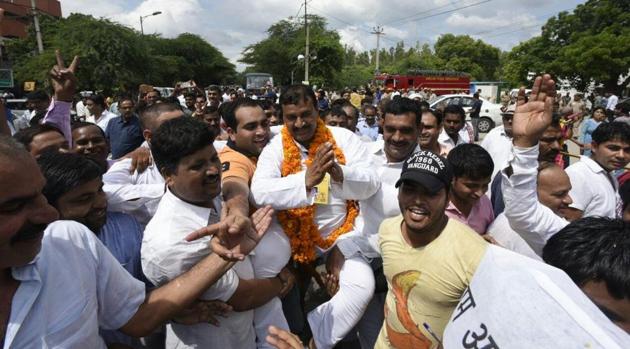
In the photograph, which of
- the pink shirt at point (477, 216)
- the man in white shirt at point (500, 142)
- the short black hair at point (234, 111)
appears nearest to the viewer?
the pink shirt at point (477, 216)

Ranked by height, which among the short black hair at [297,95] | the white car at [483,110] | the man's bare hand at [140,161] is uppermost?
the short black hair at [297,95]

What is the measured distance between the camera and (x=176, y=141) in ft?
6.14

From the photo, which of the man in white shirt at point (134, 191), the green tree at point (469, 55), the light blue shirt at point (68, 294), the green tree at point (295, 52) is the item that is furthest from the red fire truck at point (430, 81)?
the green tree at point (469, 55)

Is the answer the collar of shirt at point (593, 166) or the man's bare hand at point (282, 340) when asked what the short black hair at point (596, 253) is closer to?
the man's bare hand at point (282, 340)

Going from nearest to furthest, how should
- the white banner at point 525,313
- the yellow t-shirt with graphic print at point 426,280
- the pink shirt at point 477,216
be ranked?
the white banner at point 525,313 → the yellow t-shirt with graphic print at point 426,280 → the pink shirt at point 477,216

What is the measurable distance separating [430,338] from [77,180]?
1.77 meters

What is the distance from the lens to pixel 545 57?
30.9 metres

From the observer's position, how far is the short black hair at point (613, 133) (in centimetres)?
313

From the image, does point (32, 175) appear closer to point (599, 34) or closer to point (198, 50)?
point (599, 34)

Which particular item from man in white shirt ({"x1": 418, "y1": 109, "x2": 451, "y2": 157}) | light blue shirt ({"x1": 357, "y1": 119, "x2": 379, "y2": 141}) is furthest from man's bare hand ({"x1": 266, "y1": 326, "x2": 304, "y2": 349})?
light blue shirt ({"x1": 357, "y1": 119, "x2": 379, "y2": 141})

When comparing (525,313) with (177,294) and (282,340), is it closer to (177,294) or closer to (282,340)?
(282,340)

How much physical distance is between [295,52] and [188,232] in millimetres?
55065

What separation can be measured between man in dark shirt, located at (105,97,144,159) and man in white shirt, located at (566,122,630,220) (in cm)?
492

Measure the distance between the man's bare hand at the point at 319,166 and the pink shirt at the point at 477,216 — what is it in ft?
3.06
